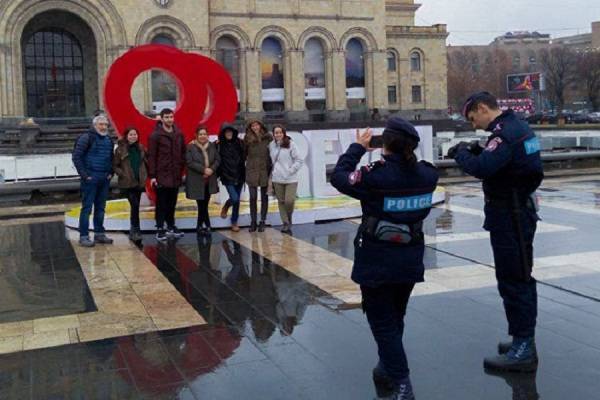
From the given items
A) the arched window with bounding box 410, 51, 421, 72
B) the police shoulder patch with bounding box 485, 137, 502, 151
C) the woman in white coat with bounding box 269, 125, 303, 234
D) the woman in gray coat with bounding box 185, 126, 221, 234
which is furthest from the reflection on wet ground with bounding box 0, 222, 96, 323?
the arched window with bounding box 410, 51, 421, 72

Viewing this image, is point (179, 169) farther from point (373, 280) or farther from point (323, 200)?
point (373, 280)

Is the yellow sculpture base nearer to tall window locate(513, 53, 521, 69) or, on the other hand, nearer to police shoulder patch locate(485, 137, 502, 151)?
police shoulder patch locate(485, 137, 502, 151)

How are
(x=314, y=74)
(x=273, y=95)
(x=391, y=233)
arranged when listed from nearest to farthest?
(x=391, y=233), (x=273, y=95), (x=314, y=74)

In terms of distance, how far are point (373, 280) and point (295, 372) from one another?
1.04 metres

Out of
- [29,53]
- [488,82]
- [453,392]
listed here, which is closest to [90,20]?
[29,53]

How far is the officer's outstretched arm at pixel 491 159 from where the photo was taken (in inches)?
178

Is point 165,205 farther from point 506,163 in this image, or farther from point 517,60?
point 517,60

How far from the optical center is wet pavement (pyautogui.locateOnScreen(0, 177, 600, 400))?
4.43 metres

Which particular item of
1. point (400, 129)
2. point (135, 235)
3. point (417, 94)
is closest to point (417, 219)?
point (400, 129)

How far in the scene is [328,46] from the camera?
49000 millimetres

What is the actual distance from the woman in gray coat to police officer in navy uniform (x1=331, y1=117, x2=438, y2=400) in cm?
639

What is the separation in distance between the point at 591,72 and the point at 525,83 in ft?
43.7

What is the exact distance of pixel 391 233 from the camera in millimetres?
4047

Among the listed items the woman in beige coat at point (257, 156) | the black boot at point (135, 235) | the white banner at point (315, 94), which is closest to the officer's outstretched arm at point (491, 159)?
the woman in beige coat at point (257, 156)
